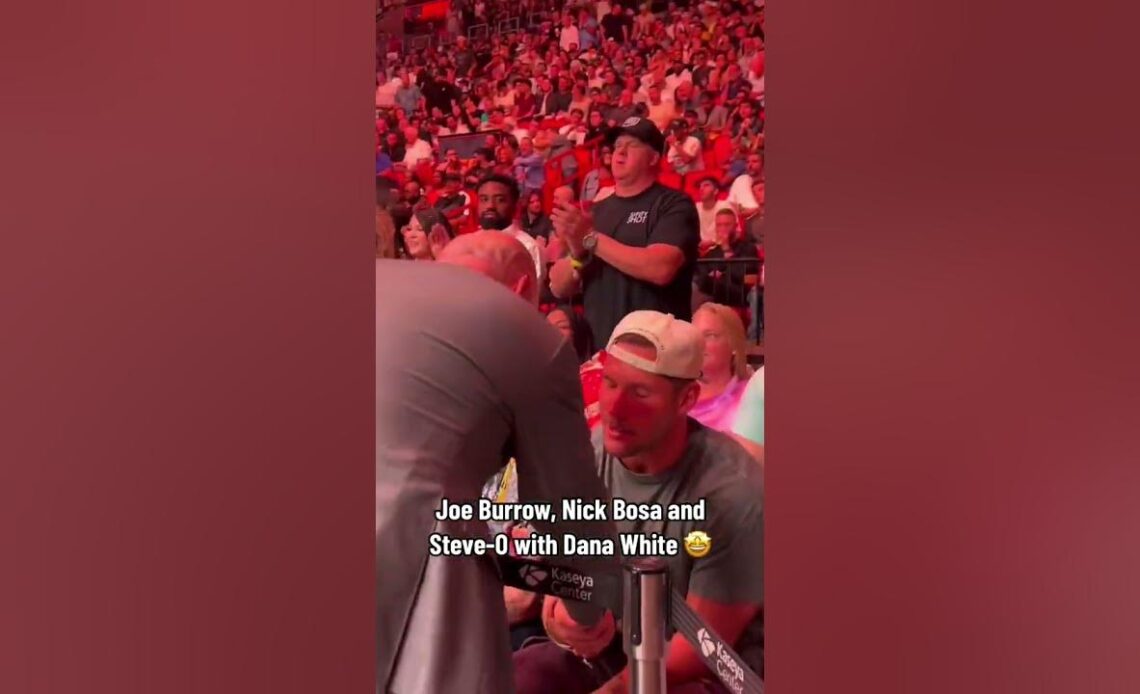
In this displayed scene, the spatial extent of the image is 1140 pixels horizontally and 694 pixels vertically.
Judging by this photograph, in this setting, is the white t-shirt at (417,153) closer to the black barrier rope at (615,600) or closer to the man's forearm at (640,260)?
the man's forearm at (640,260)

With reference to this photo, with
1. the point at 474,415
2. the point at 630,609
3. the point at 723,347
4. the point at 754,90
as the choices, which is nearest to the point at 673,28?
the point at 754,90

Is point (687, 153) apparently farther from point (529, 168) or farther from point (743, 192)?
point (529, 168)

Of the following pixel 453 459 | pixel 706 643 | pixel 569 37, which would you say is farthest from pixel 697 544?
pixel 569 37

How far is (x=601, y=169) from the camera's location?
69.5 inches

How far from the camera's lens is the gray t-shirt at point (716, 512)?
1.69m

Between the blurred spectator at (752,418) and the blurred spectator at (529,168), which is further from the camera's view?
the blurred spectator at (529,168)

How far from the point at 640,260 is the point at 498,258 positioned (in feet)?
0.86

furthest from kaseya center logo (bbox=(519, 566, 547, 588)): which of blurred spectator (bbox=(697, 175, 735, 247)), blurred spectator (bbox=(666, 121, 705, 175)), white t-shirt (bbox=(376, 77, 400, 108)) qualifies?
white t-shirt (bbox=(376, 77, 400, 108))

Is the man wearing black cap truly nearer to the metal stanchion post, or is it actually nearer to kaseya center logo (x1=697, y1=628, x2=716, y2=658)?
the metal stanchion post

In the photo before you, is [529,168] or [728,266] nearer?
[728,266]

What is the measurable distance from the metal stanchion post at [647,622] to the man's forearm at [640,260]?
51 centimetres

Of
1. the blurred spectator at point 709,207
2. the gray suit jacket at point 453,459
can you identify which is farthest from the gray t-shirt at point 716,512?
the blurred spectator at point 709,207

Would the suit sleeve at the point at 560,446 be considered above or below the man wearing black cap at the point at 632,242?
below

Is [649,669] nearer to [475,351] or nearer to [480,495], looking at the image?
[480,495]
